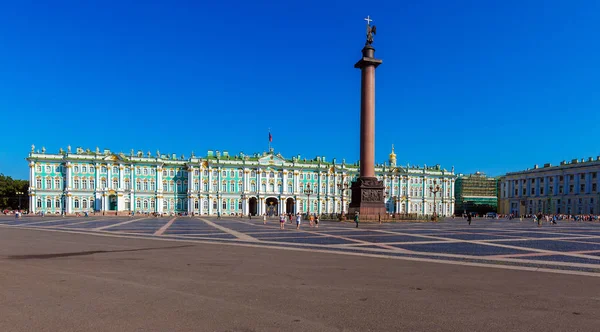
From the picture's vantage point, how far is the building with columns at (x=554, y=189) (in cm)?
10700

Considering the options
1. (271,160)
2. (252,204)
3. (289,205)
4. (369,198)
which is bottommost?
(289,205)

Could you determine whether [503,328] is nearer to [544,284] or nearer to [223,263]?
[544,284]

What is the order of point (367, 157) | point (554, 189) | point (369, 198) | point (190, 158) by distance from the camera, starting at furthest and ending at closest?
point (554, 189), point (190, 158), point (367, 157), point (369, 198)

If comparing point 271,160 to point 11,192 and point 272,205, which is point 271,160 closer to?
point 272,205

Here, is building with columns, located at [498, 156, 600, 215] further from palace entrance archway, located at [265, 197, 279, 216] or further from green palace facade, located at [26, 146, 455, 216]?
palace entrance archway, located at [265, 197, 279, 216]

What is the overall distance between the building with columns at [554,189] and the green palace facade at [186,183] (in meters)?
40.3

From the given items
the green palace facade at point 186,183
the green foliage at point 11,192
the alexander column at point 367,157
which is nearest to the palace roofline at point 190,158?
the green palace facade at point 186,183

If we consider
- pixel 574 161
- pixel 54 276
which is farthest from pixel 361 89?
pixel 574 161

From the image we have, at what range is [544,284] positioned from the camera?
1028 centimetres

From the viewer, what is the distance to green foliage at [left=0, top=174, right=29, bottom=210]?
334ft

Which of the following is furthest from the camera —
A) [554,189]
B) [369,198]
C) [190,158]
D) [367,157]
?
[554,189]

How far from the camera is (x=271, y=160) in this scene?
10106 cm

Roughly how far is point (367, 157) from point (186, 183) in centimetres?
6236

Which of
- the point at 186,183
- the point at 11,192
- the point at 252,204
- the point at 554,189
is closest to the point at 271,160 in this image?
the point at 252,204
